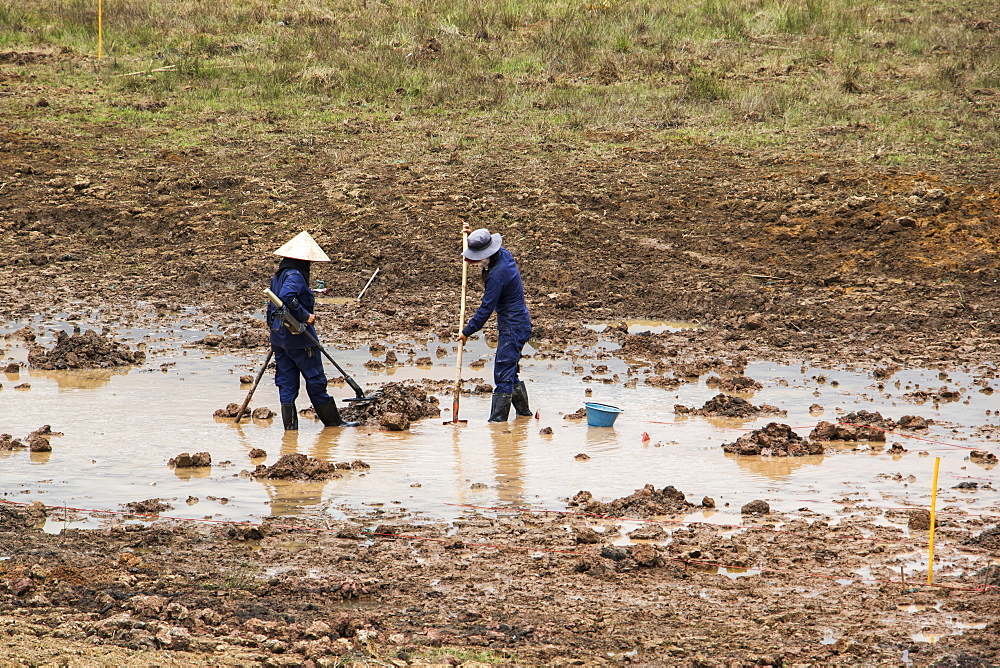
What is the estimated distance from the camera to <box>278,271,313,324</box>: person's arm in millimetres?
10195

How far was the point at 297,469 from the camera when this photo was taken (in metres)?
8.86

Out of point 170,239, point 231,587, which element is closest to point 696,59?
point 170,239

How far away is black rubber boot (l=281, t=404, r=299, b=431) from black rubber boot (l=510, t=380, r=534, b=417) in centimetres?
208

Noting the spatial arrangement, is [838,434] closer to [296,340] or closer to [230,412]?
[296,340]

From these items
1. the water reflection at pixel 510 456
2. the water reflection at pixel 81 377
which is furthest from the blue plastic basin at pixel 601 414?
the water reflection at pixel 81 377

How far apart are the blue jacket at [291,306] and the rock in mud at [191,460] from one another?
1.57 metres

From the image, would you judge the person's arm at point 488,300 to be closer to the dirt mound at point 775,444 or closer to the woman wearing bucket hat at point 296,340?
the woman wearing bucket hat at point 296,340

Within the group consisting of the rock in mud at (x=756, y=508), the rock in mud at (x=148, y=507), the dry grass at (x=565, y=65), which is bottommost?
the rock in mud at (x=148, y=507)

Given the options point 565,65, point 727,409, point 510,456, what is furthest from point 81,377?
point 565,65

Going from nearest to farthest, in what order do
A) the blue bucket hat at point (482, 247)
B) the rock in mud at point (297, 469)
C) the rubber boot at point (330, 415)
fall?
Result: the rock in mud at point (297, 469)
the rubber boot at point (330, 415)
the blue bucket hat at point (482, 247)

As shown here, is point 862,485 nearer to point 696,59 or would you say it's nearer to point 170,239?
point 170,239

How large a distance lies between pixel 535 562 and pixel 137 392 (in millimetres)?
6262

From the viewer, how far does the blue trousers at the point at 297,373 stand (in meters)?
10.4

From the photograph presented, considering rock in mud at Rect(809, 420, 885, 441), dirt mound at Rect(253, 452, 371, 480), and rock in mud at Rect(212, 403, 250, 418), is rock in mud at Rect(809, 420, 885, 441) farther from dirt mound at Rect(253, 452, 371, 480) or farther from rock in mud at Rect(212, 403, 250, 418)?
rock in mud at Rect(212, 403, 250, 418)
